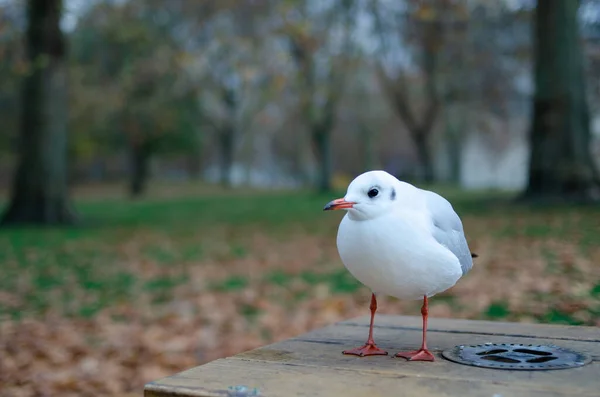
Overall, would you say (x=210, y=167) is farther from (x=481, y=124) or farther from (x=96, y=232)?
(x=96, y=232)

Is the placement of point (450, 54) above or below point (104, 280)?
above

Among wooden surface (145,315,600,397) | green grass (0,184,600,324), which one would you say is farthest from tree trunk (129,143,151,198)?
wooden surface (145,315,600,397)

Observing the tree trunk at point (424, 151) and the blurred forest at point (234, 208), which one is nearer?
the blurred forest at point (234, 208)

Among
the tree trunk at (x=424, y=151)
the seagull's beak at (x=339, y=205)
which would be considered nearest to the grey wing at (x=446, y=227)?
the seagull's beak at (x=339, y=205)

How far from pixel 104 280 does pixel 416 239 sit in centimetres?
594

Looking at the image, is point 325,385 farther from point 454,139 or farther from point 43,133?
point 454,139

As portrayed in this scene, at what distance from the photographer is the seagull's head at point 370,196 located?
2242mm

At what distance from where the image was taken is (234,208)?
18.9 metres

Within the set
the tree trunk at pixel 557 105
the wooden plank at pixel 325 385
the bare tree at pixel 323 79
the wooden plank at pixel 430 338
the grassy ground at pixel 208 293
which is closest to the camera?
the wooden plank at pixel 325 385

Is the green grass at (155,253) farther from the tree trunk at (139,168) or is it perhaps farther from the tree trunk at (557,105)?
the tree trunk at (139,168)

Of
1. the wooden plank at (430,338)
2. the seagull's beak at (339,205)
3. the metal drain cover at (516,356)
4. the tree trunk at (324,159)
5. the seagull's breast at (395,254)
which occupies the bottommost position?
the wooden plank at (430,338)

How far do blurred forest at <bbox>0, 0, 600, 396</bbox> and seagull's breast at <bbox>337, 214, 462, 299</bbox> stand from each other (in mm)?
1830

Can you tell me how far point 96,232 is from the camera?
12.4 meters

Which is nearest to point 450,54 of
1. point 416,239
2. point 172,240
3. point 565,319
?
point 172,240
